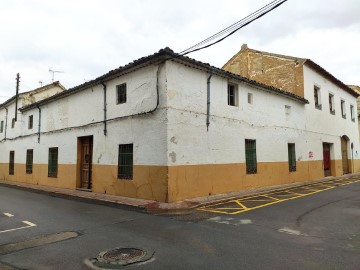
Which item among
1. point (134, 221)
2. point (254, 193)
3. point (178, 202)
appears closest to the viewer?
point (134, 221)

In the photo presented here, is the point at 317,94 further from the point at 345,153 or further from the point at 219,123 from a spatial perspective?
the point at 219,123

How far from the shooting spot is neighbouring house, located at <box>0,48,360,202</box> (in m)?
10.3

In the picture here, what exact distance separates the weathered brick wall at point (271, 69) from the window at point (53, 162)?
1400 cm

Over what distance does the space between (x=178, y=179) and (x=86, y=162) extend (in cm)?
625

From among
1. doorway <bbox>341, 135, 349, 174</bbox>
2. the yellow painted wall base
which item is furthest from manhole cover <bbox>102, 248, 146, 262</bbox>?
doorway <bbox>341, 135, 349, 174</bbox>

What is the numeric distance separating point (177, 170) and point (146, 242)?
450 cm

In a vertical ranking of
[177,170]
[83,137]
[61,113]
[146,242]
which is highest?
[61,113]

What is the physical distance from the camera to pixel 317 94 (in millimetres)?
20219

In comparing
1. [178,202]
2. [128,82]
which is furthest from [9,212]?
[128,82]

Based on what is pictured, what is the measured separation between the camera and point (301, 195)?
12094 millimetres

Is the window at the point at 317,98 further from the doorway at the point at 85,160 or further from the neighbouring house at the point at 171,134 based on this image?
the doorway at the point at 85,160

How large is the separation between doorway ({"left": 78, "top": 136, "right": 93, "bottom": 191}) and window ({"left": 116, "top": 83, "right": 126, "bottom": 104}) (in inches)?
115

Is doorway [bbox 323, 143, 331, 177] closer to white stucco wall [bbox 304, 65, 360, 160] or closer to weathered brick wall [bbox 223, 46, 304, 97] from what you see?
white stucco wall [bbox 304, 65, 360, 160]

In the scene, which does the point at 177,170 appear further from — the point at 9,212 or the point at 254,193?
the point at 9,212
